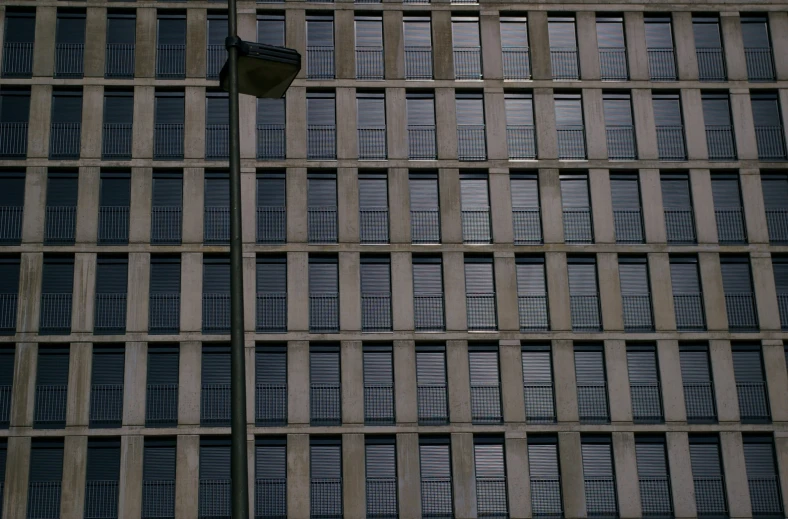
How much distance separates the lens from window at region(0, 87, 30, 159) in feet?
117

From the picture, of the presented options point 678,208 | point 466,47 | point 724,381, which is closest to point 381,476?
point 724,381

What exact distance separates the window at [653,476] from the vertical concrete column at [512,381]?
3774mm

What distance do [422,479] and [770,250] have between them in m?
13.4

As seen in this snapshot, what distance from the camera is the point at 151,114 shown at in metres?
35.9

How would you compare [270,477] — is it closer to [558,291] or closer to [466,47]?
[558,291]

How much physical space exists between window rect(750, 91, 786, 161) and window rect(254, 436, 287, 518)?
722 inches

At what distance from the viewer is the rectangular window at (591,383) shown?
34188 millimetres

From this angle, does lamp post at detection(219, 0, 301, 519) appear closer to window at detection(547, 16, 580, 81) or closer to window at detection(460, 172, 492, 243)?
window at detection(460, 172, 492, 243)

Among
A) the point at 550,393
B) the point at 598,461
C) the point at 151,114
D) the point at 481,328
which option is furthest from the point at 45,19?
the point at 598,461

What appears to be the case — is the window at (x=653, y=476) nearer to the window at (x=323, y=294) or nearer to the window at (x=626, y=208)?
the window at (x=626, y=208)

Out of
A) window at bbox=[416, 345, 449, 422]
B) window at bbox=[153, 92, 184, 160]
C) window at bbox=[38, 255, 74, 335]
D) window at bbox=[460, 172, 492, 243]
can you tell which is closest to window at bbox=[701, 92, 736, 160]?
window at bbox=[460, 172, 492, 243]

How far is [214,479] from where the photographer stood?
3319 centimetres

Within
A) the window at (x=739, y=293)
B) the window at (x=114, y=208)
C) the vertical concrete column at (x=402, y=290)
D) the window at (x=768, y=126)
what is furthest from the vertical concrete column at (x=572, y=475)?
the window at (x=114, y=208)

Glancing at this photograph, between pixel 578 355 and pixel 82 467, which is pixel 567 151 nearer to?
pixel 578 355
